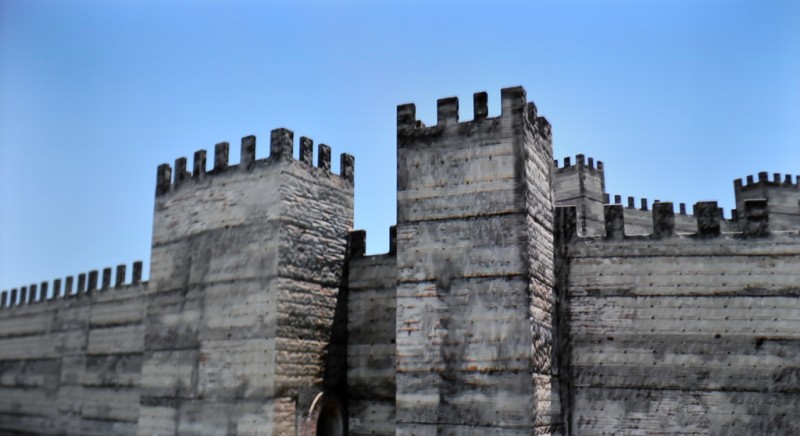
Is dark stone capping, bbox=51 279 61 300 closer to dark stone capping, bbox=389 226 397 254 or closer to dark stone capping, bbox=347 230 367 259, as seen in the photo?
dark stone capping, bbox=347 230 367 259

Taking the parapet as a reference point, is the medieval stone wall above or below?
below

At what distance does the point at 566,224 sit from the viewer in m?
13.5

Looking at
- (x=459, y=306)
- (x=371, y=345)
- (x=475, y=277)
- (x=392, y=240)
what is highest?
(x=392, y=240)

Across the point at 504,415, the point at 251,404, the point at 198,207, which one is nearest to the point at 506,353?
the point at 504,415

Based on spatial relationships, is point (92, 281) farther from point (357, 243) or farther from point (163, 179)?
point (357, 243)

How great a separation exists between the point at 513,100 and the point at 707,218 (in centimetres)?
379

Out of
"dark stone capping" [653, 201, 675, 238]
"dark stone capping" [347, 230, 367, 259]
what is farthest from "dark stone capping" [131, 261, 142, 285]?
"dark stone capping" [653, 201, 675, 238]

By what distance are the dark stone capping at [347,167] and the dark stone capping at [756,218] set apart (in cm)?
761

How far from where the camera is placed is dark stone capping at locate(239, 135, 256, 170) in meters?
15.0

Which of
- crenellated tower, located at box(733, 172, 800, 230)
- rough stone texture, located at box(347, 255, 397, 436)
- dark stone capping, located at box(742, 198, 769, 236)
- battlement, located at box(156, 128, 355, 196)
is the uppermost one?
crenellated tower, located at box(733, 172, 800, 230)

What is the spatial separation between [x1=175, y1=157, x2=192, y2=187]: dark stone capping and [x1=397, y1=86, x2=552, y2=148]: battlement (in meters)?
5.49

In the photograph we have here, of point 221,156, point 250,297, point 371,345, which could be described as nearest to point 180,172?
Result: point 221,156

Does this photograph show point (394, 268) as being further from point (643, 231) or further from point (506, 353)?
point (643, 231)

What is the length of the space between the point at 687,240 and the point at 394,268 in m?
5.43
